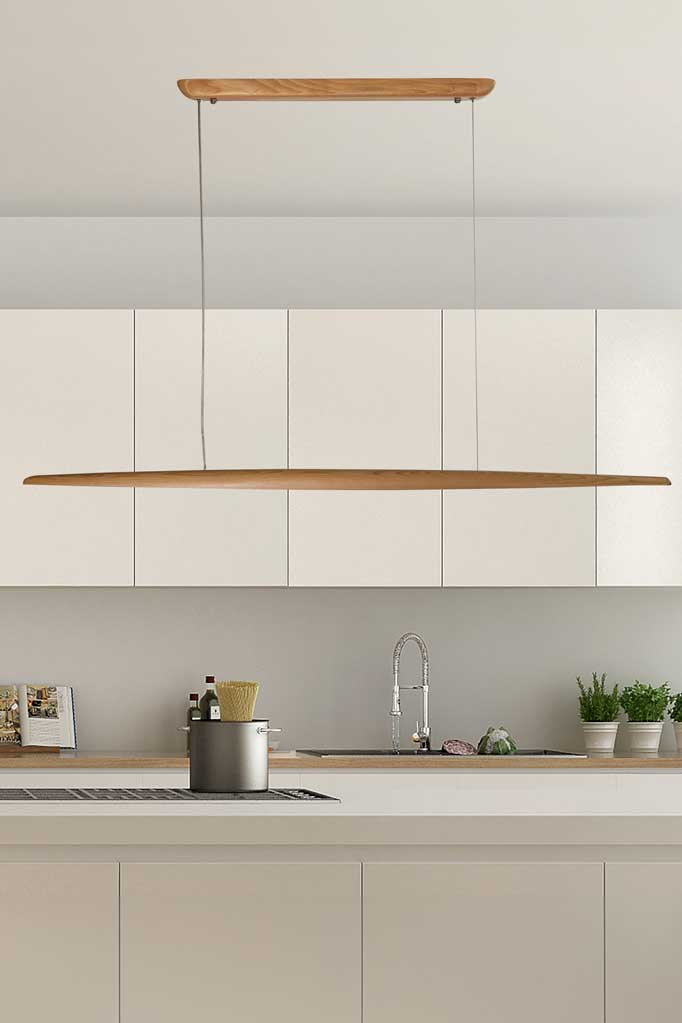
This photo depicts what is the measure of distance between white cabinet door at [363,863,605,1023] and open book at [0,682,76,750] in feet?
8.20

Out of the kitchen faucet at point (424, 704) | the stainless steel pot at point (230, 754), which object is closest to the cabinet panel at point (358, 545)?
the kitchen faucet at point (424, 704)

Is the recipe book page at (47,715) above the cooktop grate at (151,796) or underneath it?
underneath

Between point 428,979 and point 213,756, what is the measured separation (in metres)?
0.72

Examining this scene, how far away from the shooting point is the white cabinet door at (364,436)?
4738mm

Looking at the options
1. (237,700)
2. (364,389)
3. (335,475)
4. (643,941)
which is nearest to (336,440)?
A: (364,389)

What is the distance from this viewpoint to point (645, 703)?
4.89 metres

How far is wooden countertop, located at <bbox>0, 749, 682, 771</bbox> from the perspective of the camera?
4.45 metres

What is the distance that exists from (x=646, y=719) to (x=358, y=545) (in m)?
1.24

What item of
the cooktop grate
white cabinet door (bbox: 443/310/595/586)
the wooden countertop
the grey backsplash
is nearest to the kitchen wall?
the grey backsplash

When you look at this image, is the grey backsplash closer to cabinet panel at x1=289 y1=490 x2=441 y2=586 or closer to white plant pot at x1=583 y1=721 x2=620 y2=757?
white plant pot at x1=583 y1=721 x2=620 y2=757

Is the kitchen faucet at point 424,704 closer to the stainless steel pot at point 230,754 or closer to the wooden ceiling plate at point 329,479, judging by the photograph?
the stainless steel pot at point 230,754

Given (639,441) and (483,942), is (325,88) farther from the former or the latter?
(639,441)

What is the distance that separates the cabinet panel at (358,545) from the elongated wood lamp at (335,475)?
1.80 m

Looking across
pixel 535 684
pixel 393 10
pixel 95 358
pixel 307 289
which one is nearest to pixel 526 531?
pixel 535 684
